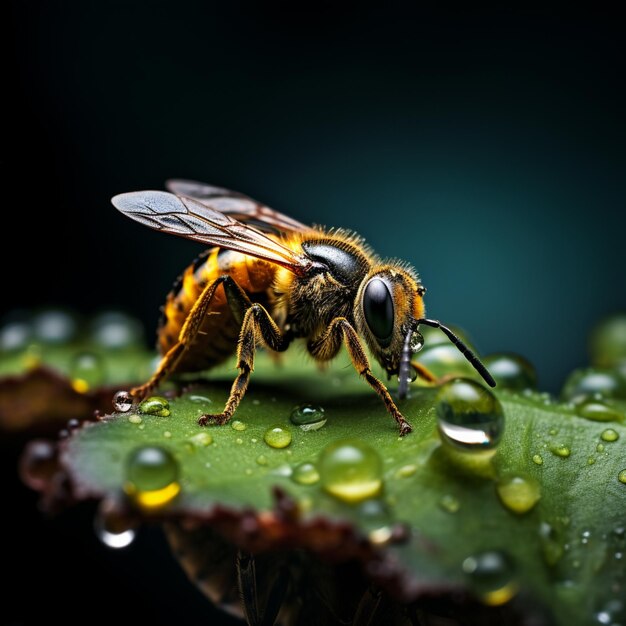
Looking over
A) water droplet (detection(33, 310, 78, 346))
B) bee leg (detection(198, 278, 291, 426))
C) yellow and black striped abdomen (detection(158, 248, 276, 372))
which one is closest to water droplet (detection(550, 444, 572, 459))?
bee leg (detection(198, 278, 291, 426))

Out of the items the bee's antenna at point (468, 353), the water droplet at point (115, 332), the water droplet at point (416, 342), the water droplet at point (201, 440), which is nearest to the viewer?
the water droplet at point (201, 440)

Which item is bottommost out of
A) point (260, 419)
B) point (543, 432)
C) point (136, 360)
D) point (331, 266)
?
point (136, 360)

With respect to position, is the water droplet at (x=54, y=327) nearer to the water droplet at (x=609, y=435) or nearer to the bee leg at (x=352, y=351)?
the bee leg at (x=352, y=351)

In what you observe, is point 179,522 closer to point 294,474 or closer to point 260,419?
point 294,474

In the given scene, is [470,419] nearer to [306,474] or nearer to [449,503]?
[449,503]

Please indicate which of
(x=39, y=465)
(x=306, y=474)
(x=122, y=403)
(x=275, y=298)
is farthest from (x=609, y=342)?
(x=39, y=465)

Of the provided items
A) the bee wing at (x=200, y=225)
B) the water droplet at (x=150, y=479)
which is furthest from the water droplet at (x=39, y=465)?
the bee wing at (x=200, y=225)

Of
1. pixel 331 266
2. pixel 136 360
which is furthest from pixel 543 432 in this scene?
pixel 136 360

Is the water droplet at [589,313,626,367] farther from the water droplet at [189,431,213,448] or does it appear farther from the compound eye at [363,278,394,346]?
the water droplet at [189,431,213,448]

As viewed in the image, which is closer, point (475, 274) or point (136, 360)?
point (136, 360)
